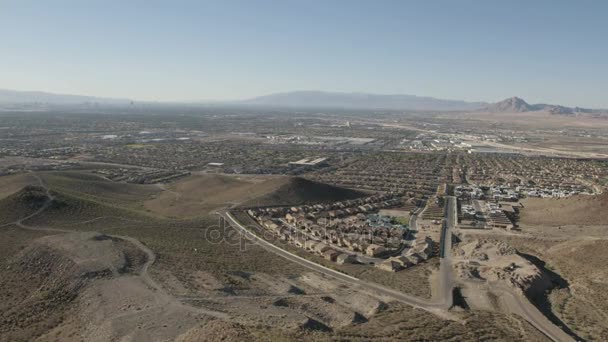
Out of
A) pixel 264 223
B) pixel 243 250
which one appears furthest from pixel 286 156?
pixel 243 250

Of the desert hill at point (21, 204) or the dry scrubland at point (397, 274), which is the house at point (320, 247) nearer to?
the dry scrubland at point (397, 274)

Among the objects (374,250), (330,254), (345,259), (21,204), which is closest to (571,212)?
(374,250)

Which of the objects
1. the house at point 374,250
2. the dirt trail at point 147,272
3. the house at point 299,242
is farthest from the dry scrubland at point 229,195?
the house at point 374,250

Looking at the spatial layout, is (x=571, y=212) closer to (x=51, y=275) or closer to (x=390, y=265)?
(x=390, y=265)

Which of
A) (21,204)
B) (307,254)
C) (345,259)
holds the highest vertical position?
(21,204)

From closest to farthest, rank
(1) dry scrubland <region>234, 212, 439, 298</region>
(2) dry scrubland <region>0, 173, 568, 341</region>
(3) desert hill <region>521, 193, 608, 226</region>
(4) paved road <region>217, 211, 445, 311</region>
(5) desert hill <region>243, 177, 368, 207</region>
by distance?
(2) dry scrubland <region>0, 173, 568, 341</region>, (4) paved road <region>217, 211, 445, 311</region>, (1) dry scrubland <region>234, 212, 439, 298</region>, (3) desert hill <region>521, 193, 608, 226</region>, (5) desert hill <region>243, 177, 368, 207</region>

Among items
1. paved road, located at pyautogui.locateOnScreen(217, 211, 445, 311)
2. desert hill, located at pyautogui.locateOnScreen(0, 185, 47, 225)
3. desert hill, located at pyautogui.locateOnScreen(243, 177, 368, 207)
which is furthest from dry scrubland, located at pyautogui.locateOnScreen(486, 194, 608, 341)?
desert hill, located at pyautogui.locateOnScreen(0, 185, 47, 225)

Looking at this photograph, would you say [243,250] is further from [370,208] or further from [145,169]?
[145,169]

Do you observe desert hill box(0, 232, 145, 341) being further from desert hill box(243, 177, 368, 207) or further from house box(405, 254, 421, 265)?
desert hill box(243, 177, 368, 207)
